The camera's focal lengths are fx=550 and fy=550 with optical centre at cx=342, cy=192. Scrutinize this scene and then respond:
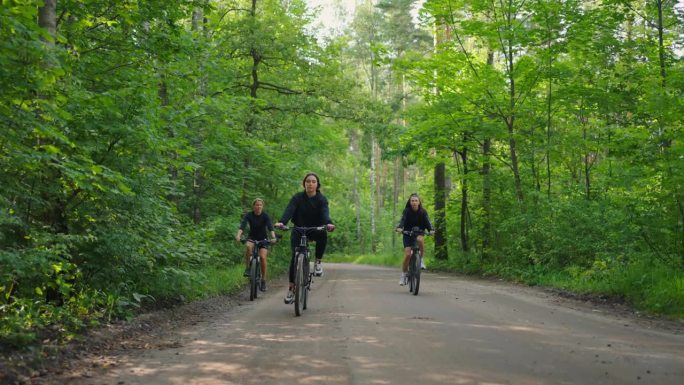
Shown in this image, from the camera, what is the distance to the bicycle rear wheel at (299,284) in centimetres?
823

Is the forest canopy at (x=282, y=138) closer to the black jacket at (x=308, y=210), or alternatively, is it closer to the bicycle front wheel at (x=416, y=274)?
the black jacket at (x=308, y=210)

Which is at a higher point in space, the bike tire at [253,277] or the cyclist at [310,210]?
the cyclist at [310,210]

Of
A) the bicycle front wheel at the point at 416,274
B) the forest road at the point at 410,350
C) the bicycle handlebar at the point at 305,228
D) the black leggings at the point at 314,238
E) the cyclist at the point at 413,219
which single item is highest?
the cyclist at the point at 413,219

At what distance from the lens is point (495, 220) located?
19.8 m

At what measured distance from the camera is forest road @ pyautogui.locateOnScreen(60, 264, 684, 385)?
4.60 metres

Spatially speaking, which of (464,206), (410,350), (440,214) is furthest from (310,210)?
(440,214)

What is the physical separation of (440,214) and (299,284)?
1739cm

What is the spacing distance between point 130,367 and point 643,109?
423 inches

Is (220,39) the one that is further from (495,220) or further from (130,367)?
(130,367)

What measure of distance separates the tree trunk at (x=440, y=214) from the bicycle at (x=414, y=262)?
501 inches

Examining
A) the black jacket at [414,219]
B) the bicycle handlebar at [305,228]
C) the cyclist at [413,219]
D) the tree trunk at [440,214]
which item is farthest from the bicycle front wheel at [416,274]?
the tree trunk at [440,214]

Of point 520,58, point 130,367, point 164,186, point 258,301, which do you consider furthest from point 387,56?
point 130,367

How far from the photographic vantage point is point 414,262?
11.8 m

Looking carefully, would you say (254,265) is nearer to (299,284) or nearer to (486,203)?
(299,284)
